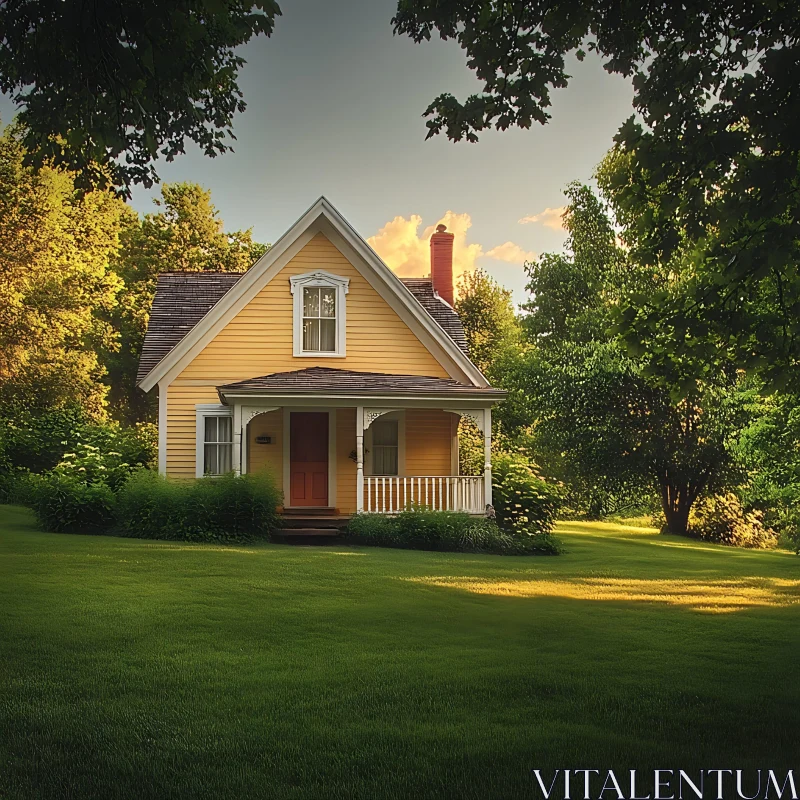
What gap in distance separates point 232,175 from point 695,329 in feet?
46.5

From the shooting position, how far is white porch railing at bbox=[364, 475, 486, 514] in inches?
727

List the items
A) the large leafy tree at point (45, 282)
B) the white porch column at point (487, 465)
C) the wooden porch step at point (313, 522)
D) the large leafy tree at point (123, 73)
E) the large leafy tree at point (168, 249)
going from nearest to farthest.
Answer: the large leafy tree at point (123, 73)
the wooden porch step at point (313, 522)
the white porch column at point (487, 465)
the large leafy tree at point (45, 282)
the large leafy tree at point (168, 249)

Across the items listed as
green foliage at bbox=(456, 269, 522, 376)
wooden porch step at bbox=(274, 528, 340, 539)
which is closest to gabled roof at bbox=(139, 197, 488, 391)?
wooden porch step at bbox=(274, 528, 340, 539)

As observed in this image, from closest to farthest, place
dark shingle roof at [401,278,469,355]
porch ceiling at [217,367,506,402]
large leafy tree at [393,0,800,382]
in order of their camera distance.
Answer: large leafy tree at [393,0,800,382], porch ceiling at [217,367,506,402], dark shingle roof at [401,278,469,355]

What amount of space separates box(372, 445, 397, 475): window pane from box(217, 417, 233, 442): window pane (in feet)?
10.6

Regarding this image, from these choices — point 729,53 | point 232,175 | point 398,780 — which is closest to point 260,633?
point 398,780

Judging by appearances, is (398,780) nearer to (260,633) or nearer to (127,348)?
(260,633)

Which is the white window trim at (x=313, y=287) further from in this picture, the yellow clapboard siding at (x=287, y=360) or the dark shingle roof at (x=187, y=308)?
the dark shingle roof at (x=187, y=308)

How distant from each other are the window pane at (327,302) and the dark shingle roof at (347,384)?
4.26 feet

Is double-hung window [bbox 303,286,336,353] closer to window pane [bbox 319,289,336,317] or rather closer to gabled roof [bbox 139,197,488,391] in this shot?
window pane [bbox 319,289,336,317]

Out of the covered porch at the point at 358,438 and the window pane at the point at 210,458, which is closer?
the covered porch at the point at 358,438

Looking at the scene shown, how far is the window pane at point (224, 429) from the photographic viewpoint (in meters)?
20.0

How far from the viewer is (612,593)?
38.6 feet

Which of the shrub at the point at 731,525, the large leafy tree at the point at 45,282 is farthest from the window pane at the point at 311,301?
the shrub at the point at 731,525
